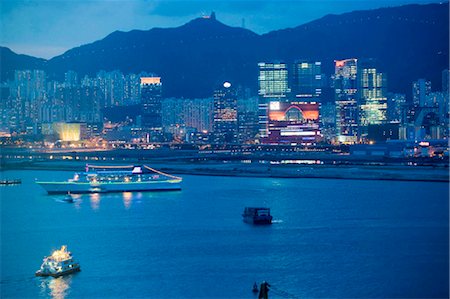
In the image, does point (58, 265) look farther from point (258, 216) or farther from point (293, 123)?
point (293, 123)

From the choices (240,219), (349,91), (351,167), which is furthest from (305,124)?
(240,219)

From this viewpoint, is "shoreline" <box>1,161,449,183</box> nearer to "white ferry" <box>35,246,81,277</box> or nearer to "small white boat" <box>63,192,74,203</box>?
"small white boat" <box>63,192,74,203</box>

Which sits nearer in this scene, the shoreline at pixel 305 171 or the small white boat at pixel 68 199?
the small white boat at pixel 68 199

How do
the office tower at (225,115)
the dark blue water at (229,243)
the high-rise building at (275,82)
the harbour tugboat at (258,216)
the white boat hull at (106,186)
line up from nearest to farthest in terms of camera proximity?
the dark blue water at (229,243) → the harbour tugboat at (258,216) → the white boat hull at (106,186) → the office tower at (225,115) → the high-rise building at (275,82)

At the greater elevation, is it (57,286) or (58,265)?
(58,265)

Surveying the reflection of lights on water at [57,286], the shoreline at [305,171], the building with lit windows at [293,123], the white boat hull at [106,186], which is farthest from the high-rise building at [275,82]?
the reflection of lights on water at [57,286]

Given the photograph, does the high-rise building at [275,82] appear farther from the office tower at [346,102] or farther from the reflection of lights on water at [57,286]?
the reflection of lights on water at [57,286]

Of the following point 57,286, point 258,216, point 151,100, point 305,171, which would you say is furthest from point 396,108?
point 57,286
